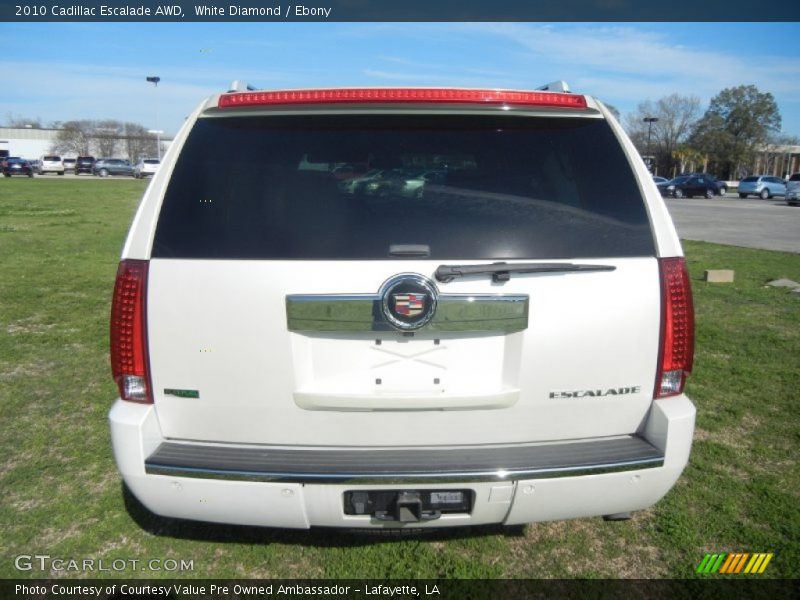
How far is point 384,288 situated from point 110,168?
67.7m

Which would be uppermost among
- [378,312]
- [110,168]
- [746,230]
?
[110,168]

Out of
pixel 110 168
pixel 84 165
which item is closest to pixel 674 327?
pixel 110 168

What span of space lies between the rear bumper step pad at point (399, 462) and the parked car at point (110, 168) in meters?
67.3

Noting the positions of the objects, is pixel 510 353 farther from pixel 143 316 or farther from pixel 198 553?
pixel 198 553

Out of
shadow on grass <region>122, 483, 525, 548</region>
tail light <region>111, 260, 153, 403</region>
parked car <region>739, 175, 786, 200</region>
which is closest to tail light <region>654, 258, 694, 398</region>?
shadow on grass <region>122, 483, 525, 548</region>

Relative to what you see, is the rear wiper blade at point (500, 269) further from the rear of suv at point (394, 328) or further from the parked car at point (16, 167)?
the parked car at point (16, 167)

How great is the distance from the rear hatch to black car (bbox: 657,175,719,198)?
48.6 meters

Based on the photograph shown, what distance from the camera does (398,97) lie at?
2398 mm

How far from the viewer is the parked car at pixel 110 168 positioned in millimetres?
62375

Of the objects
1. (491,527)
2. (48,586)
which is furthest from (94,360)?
(491,527)

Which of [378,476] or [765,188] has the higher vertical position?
[765,188]

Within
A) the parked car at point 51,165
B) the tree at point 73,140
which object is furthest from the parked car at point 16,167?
the tree at point 73,140

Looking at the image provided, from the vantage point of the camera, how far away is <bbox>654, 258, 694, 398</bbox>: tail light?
7.83 ft

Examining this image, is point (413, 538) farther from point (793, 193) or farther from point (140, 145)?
point (140, 145)
